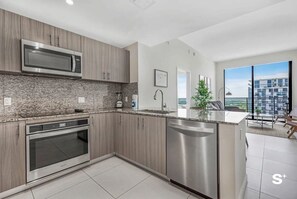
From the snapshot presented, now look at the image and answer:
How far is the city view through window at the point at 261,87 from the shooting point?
20.3 feet

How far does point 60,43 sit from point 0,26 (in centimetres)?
68

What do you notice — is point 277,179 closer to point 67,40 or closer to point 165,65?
point 165,65

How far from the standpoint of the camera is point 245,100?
7.09 metres

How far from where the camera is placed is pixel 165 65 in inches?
156

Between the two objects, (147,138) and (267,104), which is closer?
(147,138)

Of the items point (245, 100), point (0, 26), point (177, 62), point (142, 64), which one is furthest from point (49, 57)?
point (245, 100)

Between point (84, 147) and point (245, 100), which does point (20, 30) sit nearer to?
point (84, 147)

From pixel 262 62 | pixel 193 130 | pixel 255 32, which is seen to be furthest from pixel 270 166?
pixel 262 62

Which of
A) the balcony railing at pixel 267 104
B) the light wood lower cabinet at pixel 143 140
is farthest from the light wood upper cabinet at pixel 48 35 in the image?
the balcony railing at pixel 267 104

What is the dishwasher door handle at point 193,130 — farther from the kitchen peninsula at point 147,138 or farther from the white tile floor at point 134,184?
the white tile floor at point 134,184

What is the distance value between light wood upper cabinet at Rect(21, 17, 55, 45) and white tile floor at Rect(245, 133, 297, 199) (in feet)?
11.3

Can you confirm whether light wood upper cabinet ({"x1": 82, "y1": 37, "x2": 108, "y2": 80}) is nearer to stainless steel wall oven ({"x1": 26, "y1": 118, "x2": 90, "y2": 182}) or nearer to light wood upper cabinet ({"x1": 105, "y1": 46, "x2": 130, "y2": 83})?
light wood upper cabinet ({"x1": 105, "y1": 46, "x2": 130, "y2": 83})

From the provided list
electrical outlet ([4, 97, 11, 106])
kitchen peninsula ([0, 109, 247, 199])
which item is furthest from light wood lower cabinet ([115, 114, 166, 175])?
electrical outlet ([4, 97, 11, 106])

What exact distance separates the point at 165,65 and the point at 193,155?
9.20 ft
